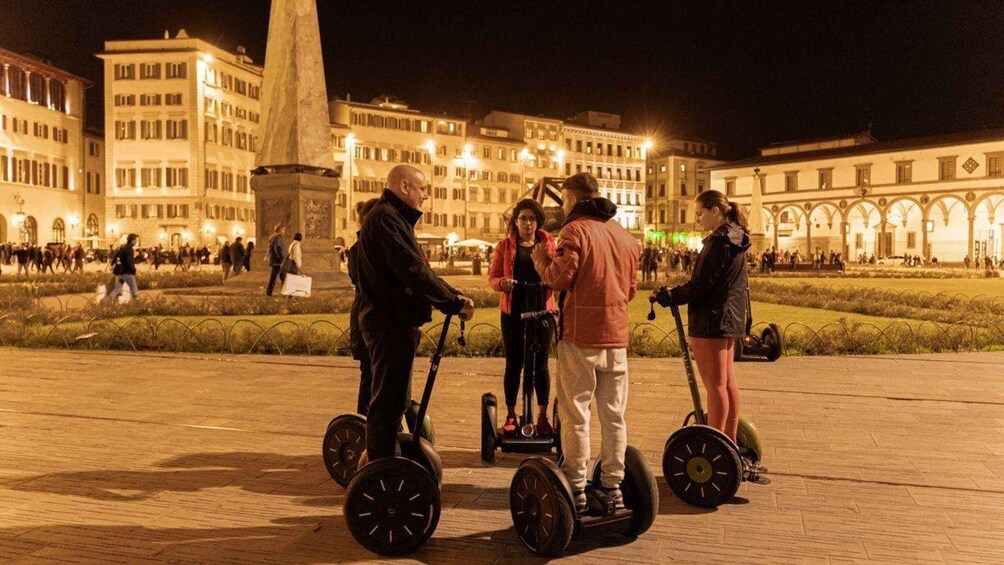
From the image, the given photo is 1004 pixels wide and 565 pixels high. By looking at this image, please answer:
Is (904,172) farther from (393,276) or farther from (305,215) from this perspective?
(393,276)

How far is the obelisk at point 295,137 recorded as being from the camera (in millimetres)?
20562

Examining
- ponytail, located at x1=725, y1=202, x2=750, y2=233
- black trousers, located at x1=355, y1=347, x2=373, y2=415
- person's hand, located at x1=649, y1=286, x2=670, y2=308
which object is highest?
ponytail, located at x1=725, y1=202, x2=750, y2=233

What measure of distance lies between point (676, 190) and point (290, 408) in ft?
374

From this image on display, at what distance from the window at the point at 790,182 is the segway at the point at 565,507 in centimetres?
8833

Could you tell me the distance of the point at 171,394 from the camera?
30.8ft

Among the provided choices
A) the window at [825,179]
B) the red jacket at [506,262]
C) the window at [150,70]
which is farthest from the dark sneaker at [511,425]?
the window at [825,179]

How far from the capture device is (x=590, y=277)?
473cm

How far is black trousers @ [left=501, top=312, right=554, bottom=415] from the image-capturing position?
6511 millimetres

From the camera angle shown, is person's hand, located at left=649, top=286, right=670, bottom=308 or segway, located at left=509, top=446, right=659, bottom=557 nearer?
segway, located at left=509, top=446, right=659, bottom=557

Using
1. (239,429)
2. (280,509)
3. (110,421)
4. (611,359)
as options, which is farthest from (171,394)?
(611,359)

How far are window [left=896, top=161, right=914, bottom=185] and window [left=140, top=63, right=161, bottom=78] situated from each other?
63.4 m

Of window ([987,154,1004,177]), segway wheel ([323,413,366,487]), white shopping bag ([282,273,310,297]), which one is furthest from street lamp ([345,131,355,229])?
segway wheel ([323,413,366,487])

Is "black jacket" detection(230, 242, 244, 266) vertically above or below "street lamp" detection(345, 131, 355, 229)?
below

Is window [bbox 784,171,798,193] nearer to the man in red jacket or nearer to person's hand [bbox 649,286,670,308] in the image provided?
person's hand [bbox 649,286,670,308]
